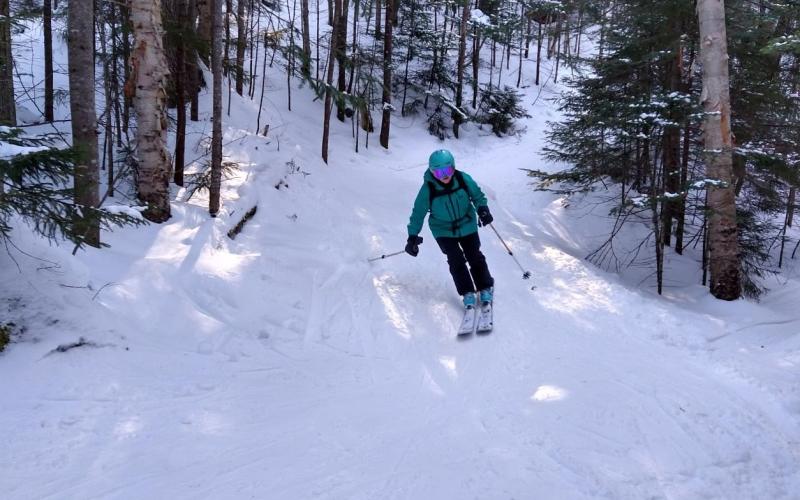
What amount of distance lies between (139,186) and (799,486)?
24.9ft

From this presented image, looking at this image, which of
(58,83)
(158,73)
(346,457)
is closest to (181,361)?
(346,457)

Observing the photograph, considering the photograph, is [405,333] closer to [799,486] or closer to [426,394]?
[426,394]

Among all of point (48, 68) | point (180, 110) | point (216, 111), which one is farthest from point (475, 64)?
point (216, 111)

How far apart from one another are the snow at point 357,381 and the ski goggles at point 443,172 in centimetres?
168

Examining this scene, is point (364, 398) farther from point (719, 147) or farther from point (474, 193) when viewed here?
point (719, 147)

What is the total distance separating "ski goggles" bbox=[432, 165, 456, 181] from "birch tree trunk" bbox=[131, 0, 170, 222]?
3553mm

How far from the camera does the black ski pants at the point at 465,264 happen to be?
6.04 m

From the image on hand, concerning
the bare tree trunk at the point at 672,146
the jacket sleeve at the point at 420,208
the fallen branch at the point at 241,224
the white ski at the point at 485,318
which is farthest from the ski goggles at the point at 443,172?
the bare tree trunk at the point at 672,146

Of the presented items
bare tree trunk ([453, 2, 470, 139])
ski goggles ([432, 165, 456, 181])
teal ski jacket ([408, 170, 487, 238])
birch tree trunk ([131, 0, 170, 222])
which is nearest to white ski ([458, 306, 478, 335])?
teal ski jacket ([408, 170, 487, 238])

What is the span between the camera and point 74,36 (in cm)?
523

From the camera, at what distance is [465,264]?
6082 mm

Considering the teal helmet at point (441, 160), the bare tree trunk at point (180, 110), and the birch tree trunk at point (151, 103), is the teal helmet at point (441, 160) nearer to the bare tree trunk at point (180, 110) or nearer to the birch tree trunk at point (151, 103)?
the birch tree trunk at point (151, 103)

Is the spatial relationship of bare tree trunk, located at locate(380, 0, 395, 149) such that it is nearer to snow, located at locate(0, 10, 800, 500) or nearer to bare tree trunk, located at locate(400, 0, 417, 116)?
bare tree trunk, located at locate(400, 0, 417, 116)

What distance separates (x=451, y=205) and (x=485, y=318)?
4.68 ft
